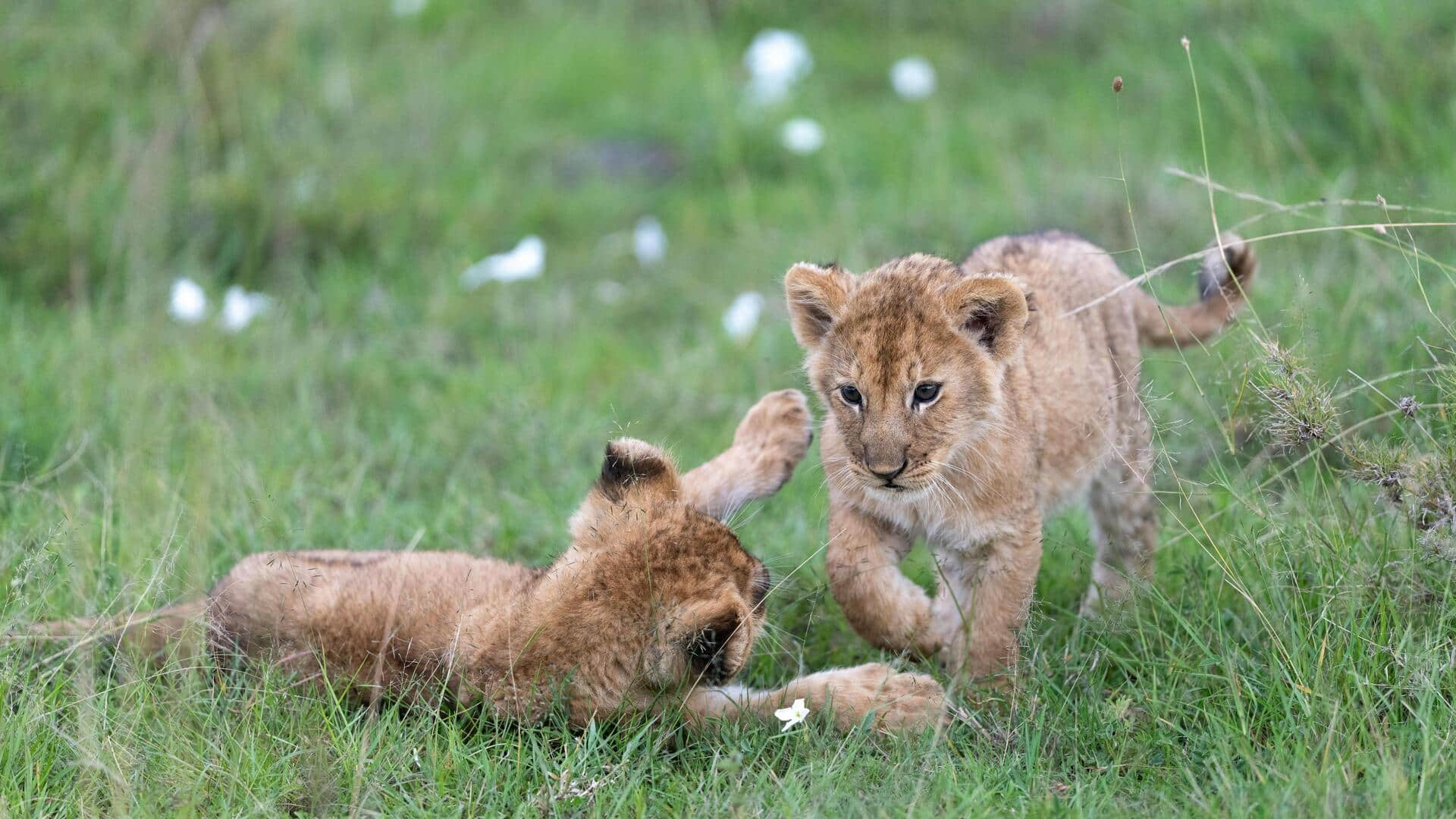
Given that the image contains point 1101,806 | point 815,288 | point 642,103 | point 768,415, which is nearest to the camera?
point 1101,806

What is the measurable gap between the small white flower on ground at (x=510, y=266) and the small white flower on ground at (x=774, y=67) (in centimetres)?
229

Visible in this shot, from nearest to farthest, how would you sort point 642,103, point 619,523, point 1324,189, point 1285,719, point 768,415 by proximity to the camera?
point 1285,719 → point 619,523 → point 768,415 → point 1324,189 → point 642,103

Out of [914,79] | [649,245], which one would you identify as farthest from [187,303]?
[914,79]

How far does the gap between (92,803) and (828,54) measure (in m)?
8.36

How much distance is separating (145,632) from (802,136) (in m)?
5.72

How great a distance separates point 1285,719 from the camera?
3.71 metres

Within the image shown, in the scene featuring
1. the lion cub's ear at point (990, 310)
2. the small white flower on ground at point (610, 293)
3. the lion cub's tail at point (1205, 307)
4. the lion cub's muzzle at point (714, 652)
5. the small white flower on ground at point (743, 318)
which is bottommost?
the small white flower on ground at point (610, 293)

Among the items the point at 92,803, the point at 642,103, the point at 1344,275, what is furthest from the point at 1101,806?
the point at 642,103

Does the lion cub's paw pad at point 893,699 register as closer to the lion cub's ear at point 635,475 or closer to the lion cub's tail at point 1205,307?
the lion cub's ear at point 635,475

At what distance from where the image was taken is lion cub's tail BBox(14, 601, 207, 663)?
13.6 ft

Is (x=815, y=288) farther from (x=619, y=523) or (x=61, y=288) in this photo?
(x=61, y=288)

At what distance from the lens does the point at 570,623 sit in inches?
149

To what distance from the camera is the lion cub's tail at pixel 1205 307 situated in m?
4.93

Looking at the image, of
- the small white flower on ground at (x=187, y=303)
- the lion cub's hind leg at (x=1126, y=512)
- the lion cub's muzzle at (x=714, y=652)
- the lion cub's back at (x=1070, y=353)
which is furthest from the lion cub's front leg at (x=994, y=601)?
the small white flower on ground at (x=187, y=303)
